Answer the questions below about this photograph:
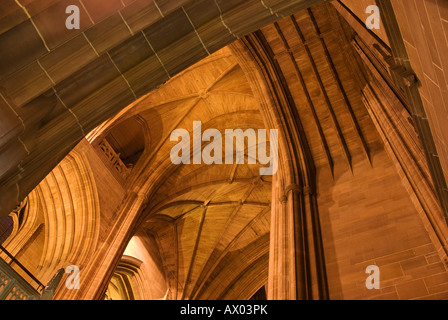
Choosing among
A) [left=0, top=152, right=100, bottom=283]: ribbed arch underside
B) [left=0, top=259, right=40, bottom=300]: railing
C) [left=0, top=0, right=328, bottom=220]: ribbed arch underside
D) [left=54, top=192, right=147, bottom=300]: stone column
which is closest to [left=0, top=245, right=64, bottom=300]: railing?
[left=0, top=259, right=40, bottom=300]: railing

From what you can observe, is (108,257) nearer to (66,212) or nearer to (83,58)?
(66,212)

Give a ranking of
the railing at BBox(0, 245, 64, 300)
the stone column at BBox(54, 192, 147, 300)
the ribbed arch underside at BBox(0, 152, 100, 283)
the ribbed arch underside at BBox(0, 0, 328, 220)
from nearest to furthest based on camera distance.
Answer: the ribbed arch underside at BBox(0, 0, 328, 220)
the railing at BBox(0, 245, 64, 300)
the stone column at BBox(54, 192, 147, 300)
the ribbed arch underside at BBox(0, 152, 100, 283)

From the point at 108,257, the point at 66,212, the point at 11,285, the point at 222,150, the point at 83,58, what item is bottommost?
the point at 11,285

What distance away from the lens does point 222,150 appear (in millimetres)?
12703

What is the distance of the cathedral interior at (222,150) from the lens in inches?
105

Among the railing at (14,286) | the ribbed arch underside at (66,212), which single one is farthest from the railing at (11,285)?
the ribbed arch underside at (66,212)

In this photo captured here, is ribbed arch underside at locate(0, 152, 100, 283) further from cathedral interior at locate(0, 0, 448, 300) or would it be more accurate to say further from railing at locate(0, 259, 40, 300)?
railing at locate(0, 259, 40, 300)

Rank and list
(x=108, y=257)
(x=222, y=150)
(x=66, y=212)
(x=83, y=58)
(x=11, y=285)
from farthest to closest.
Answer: (x=222, y=150) → (x=66, y=212) → (x=108, y=257) → (x=11, y=285) → (x=83, y=58)

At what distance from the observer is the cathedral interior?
2.68 meters

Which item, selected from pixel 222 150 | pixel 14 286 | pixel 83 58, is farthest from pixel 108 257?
pixel 83 58

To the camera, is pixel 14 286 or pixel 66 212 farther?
pixel 66 212

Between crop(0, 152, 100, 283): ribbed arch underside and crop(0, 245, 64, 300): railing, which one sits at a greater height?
crop(0, 152, 100, 283): ribbed arch underside
